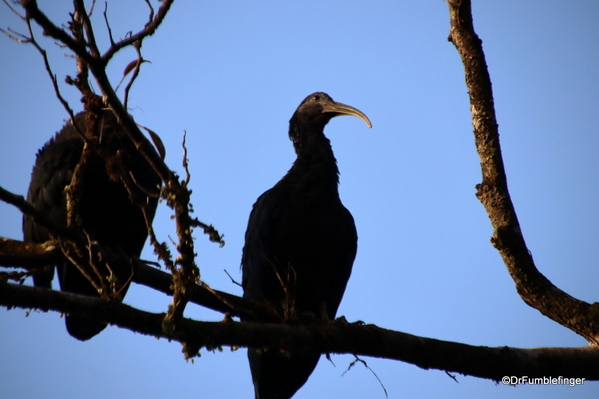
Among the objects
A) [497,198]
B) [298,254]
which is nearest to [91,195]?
[298,254]

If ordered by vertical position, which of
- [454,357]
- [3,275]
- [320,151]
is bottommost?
[454,357]

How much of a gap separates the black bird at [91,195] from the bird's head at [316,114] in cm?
189

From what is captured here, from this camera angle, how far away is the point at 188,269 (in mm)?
2787

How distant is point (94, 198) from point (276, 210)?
1.46 metres

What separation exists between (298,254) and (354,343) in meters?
1.68

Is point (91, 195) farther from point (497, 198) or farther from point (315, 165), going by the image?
point (497, 198)

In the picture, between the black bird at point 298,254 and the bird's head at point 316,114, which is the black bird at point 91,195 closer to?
the black bird at point 298,254

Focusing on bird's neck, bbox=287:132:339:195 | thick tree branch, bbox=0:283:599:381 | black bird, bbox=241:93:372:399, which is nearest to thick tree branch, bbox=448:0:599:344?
thick tree branch, bbox=0:283:599:381

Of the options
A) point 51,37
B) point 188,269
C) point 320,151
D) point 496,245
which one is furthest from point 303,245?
point 51,37

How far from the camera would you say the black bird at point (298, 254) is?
507 centimetres

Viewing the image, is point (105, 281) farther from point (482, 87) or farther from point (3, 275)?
point (482, 87)

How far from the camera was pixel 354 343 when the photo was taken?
3.58 metres

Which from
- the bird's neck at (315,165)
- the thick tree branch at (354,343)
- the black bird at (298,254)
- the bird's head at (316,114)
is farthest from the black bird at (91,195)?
the bird's head at (316,114)

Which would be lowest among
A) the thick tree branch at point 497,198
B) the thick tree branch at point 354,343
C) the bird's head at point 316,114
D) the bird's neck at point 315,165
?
the thick tree branch at point 354,343
